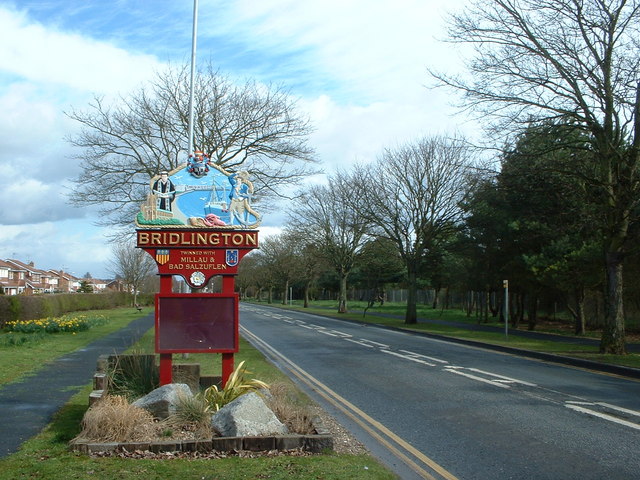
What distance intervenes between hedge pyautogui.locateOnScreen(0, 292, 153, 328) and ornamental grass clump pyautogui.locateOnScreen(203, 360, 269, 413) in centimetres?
2006

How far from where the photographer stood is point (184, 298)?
860 centimetres

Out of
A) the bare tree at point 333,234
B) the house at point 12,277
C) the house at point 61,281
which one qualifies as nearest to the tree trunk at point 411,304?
the bare tree at point 333,234

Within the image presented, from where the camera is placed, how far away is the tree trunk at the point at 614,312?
1655 centimetres

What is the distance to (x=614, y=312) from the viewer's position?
16797mm

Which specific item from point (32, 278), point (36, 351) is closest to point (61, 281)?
point (32, 278)

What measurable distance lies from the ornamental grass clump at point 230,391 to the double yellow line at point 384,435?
155 centimetres

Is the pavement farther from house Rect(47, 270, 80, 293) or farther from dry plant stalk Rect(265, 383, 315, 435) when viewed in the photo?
house Rect(47, 270, 80, 293)

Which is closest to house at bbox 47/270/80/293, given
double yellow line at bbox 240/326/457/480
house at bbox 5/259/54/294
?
house at bbox 5/259/54/294

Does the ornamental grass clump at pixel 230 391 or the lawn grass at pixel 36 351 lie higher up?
the ornamental grass clump at pixel 230 391

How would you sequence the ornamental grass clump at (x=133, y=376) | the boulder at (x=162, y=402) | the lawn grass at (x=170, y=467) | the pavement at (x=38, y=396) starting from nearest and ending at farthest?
the lawn grass at (x=170, y=467)
the boulder at (x=162, y=402)
the pavement at (x=38, y=396)
the ornamental grass clump at (x=133, y=376)

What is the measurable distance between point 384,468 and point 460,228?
27430mm

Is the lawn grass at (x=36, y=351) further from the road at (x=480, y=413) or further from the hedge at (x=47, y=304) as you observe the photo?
the road at (x=480, y=413)

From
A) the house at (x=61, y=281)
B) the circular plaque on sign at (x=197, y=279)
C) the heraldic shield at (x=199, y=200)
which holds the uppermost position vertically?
the heraldic shield at (x=199, y=200)

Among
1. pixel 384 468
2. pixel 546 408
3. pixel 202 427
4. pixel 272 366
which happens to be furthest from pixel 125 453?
pixel 272 366
